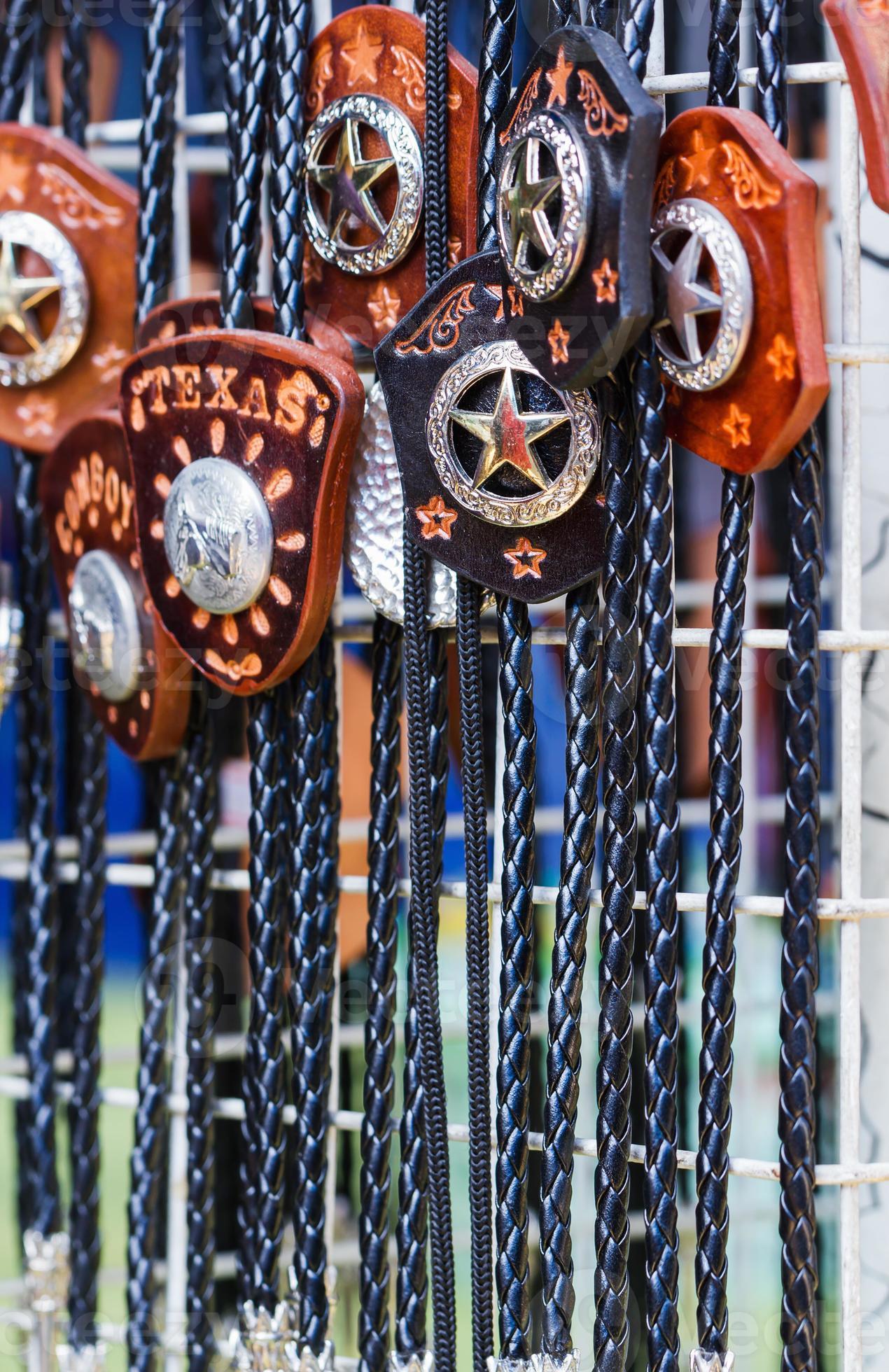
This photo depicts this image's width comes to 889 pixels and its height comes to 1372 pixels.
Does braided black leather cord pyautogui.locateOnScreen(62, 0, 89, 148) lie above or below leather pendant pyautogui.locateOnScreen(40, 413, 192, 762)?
above

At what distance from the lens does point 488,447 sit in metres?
0.52

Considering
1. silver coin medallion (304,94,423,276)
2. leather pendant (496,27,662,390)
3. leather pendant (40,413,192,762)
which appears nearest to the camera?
leather pendant (496,27,662,390)

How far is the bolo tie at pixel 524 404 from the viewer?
18.1 inches

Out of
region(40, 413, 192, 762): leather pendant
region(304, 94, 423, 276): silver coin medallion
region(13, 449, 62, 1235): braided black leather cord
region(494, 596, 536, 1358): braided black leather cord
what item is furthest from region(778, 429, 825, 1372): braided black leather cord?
region(13, 449, 62, 1235): braided black leather cord

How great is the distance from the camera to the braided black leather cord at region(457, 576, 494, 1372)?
1.76ft

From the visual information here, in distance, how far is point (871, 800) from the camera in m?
0.59

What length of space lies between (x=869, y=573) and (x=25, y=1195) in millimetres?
581

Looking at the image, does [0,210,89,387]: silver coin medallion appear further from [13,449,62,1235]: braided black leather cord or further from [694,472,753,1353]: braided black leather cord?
[694,472,753,1353]: braided black leather cord

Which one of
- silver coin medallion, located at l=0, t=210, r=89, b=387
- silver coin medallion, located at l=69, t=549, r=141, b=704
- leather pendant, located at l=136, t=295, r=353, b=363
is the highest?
silver coin medallion, located at l=0, t=210, r=89, b=387

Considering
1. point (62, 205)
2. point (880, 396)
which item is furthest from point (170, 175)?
point (880, 396)

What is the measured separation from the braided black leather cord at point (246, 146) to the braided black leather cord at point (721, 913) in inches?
9.9

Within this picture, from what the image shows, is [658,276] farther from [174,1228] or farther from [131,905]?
[131,905]

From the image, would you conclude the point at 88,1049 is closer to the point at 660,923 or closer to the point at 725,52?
the point at 660,923

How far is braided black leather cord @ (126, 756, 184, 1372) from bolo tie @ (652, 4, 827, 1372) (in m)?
0.29
